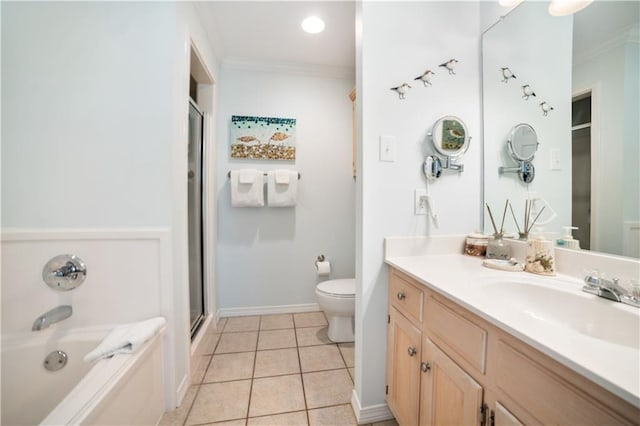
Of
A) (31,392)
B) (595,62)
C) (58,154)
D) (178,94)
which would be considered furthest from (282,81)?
(31,392)

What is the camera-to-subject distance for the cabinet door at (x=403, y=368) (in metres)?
0.94

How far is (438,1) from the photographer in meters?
1.22

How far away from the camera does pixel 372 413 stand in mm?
1176

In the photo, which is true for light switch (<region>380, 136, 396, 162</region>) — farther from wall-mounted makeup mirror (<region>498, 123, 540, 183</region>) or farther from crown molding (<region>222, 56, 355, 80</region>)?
crown molding (<region>222, 56, 355, 80</region>)

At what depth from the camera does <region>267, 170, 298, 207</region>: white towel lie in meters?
2.17

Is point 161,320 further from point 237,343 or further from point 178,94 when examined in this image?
point 178,94

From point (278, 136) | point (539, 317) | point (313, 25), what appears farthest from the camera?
point (278, 136)

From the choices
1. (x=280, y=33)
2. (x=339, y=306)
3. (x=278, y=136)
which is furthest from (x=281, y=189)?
(x=280, y=33)

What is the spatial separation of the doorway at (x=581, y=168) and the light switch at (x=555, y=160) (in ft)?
0.20

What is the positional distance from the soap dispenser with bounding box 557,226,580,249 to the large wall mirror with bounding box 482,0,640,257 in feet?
0.07

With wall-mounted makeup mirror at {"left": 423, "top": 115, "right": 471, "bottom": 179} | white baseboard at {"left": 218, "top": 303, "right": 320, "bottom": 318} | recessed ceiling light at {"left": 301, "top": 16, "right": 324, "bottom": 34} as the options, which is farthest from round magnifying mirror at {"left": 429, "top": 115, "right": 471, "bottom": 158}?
white baseboard at {"left": 218, "top": 303, "right": 320, "bottom": 318}

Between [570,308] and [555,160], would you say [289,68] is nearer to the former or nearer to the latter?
[555,160]

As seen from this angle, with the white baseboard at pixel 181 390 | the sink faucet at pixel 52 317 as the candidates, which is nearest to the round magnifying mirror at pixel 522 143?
the white baseboard at pixel 181 390

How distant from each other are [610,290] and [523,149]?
73 centimetres
